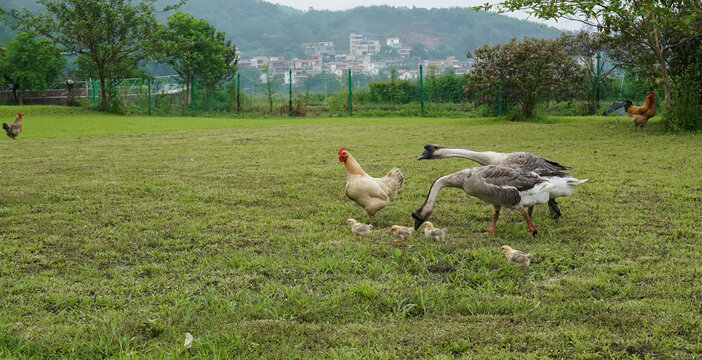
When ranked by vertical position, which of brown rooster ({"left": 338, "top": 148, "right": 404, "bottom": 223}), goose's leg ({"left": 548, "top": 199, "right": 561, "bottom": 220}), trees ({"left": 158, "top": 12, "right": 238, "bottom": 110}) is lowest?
goose's leg ({"left": 548, "top": 199, "right": 561, "bottom": 220})

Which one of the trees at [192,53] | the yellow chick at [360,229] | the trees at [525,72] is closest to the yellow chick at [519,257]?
the yellow chick at [360,229]

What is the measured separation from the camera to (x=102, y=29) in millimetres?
27000

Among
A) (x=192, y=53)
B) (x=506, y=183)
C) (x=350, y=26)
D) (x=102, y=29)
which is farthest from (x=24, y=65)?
(x=350, y=26)

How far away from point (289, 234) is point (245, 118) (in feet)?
68.6

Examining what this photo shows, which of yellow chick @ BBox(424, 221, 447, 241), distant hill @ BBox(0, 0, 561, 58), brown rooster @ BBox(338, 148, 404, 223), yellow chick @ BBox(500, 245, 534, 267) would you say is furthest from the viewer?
distant hill @ BBox(0, 0, 561, 58)

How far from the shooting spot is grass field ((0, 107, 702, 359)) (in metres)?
3.10

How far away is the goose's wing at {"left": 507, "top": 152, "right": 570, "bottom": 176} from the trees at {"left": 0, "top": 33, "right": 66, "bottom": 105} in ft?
168

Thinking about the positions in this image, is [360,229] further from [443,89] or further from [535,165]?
[443,89]

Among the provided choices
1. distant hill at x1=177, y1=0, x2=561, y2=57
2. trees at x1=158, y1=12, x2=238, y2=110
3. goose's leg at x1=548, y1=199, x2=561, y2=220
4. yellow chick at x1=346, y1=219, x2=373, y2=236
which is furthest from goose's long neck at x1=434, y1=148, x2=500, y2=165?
distant hill at x1=177, y1=0, x2=561, y2=57

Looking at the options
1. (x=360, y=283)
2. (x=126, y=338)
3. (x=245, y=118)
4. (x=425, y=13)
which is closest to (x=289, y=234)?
(x=360, y=283)

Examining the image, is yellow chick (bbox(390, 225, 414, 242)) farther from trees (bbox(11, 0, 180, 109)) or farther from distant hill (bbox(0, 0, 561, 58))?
distant hill (bbox(0, 0, 561, 58))

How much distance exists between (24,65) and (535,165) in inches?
2165

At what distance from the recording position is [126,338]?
10.2 feet

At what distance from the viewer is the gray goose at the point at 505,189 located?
16.2ft
